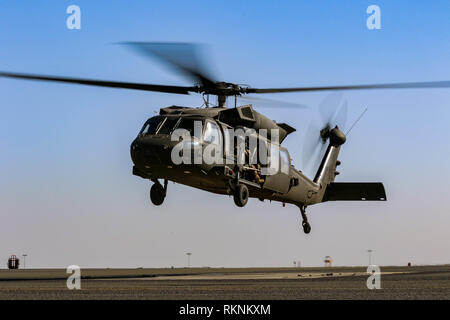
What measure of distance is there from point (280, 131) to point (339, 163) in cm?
989

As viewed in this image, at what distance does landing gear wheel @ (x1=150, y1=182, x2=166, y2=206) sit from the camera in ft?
88.5

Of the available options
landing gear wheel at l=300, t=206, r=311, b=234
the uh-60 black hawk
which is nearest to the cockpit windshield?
the uh-60 black hawk

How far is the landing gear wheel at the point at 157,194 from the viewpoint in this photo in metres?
27.0

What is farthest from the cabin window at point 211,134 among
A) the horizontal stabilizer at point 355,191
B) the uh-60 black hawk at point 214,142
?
the horizontal stabilizer at point 355,191

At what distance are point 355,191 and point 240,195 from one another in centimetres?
1028

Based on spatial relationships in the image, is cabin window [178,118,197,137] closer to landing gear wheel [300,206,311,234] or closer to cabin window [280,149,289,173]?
cabin window [280,149,289,173]

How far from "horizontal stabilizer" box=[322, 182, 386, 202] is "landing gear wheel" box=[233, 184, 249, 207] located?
975 centimetres

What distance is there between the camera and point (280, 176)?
1153 inches

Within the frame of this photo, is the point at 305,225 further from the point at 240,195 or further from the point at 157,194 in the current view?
the point at 157,194

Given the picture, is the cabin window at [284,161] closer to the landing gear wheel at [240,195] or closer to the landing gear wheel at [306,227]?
the landing gear wheel at [240,195]
